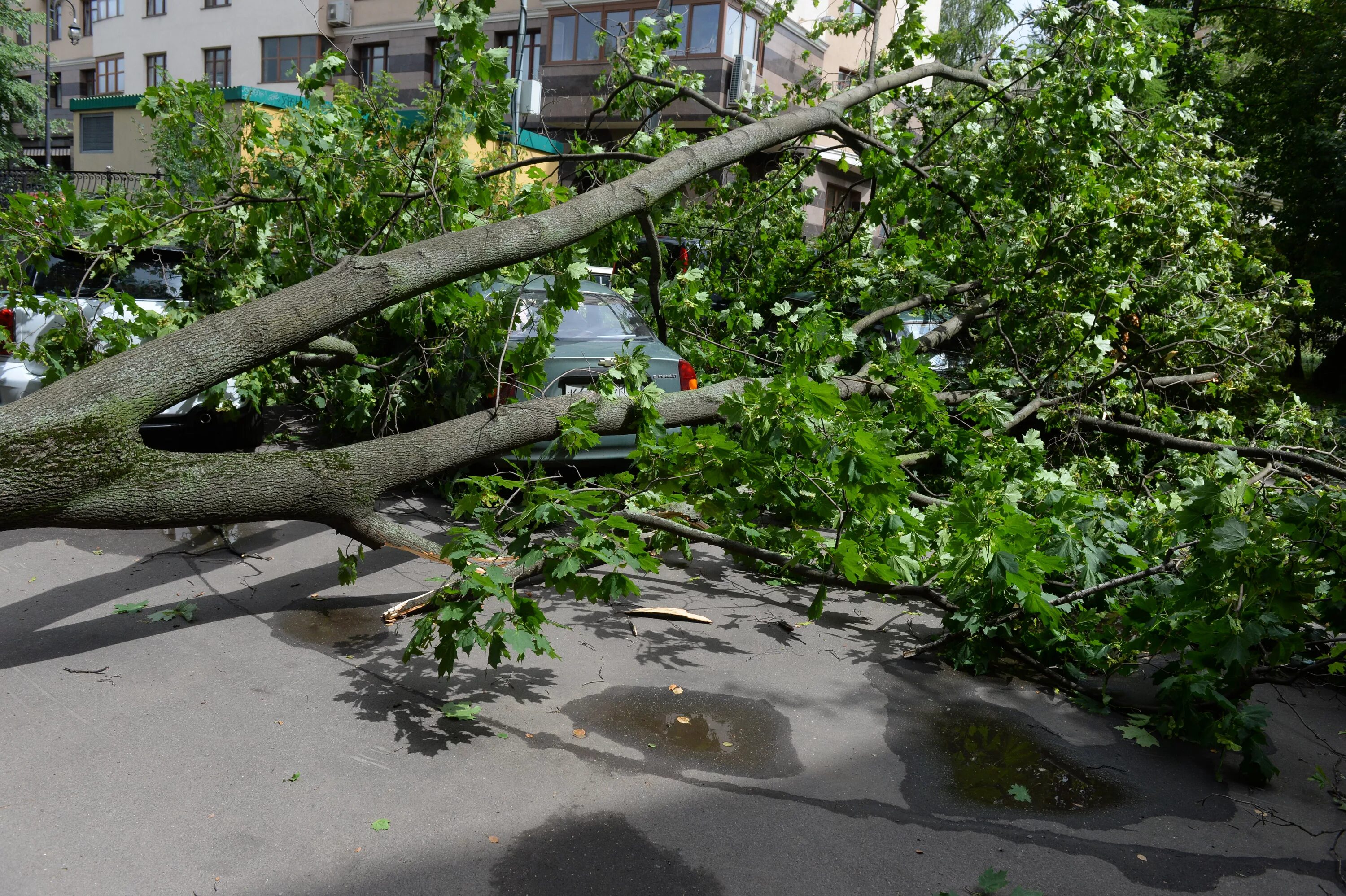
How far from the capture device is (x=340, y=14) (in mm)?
34312

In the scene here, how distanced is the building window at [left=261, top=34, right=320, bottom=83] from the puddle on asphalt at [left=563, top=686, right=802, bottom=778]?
3536 cm

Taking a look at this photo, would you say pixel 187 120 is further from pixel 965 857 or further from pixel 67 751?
pixel 965 857

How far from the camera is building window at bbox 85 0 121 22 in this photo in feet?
133

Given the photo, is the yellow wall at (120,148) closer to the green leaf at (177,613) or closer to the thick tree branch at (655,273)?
the thick tree branch at (655,273)

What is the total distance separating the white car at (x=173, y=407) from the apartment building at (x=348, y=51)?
1299cm

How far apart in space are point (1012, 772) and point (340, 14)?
122ft

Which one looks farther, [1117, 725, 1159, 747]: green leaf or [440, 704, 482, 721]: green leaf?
[1117, 725, 1159, 747]: green leaf

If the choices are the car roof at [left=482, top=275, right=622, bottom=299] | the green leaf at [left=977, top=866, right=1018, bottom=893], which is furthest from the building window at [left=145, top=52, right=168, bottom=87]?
the green leaf at [left=977, top=866, right=1018, bottom=893]

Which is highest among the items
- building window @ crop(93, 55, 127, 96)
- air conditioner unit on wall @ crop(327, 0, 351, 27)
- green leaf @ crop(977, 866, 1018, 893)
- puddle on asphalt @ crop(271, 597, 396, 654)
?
air conditioner unit on wall @ crop(327, 0, 351, 27)

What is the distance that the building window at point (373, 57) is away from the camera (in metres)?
34.4

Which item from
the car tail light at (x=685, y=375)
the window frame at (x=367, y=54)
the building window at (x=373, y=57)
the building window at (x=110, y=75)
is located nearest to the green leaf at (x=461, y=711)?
the car tail light at (x=685, y=375)

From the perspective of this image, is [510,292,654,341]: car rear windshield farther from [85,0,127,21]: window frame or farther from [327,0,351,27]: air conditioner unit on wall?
[85,0,127,21]: window frame

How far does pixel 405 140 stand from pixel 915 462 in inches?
161

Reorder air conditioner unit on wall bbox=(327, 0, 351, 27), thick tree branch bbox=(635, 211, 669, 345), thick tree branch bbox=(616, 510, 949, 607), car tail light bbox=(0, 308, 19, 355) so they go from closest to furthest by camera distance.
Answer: thick tree branch bbox=(616, 510, 949, 607) < thick tree branch bbox=(635, 211, 669, 345) < car tail light bbox=(0, 308, 19, 355) < air conditioner unit on wall bbox=(327, 0, 351, 27)
